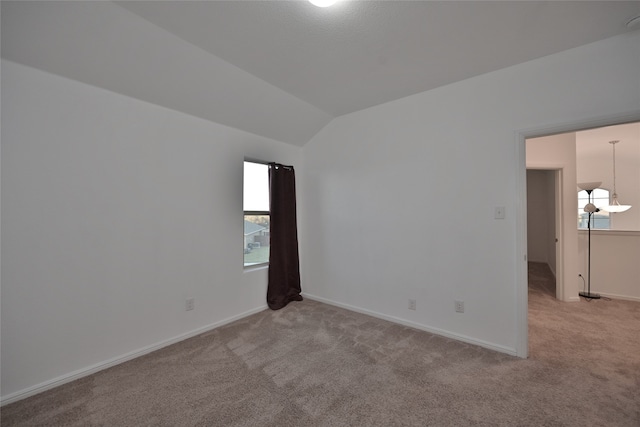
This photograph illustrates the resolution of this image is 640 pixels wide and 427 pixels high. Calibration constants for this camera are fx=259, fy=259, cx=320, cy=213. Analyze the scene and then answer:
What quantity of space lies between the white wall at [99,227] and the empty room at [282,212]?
0.01 meters

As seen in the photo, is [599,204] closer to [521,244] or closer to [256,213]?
[521,244]

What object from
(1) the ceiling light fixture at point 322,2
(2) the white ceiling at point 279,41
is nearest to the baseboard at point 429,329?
(2) the white ceiling at point 279,41

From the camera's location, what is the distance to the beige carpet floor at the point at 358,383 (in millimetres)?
1614

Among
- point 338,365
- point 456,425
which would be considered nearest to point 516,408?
point 456,425

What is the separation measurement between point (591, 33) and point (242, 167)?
Result: 3.35 metres

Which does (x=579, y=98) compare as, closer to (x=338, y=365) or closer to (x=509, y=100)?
(x=509, y=100)

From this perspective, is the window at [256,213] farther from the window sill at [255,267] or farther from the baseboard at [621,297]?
the baseboard at [621,297]

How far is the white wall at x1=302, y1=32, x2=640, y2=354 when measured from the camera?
2.14m

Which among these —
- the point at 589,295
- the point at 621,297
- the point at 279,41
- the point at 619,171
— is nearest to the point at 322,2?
the point at 279,41

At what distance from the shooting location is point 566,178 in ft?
11.9

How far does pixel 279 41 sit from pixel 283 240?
93.8 inches

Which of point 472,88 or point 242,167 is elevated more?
point 472,88

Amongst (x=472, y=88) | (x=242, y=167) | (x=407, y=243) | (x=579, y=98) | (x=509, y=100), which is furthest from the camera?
(x=242, y=167)

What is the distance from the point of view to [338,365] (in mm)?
2168
